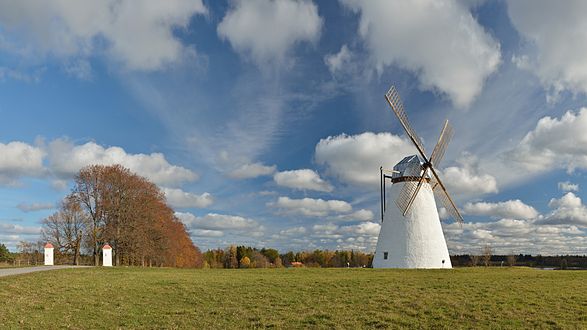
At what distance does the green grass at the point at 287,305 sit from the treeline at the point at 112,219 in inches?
959

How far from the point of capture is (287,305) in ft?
51.5

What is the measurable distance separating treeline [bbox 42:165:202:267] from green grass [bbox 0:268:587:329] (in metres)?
24.4

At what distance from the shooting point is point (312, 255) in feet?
403

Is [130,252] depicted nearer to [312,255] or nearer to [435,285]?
[435,285]

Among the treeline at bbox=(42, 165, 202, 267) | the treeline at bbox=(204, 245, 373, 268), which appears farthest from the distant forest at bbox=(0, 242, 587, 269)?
the treeline at bbox=(42, 165, 202, 267)

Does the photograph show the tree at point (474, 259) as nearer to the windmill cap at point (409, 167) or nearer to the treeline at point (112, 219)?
the windmill cap at point (409, 167)

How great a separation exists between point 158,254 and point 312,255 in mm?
77653

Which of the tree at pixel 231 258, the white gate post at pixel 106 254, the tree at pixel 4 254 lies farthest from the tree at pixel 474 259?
the tree at pixel 4 254

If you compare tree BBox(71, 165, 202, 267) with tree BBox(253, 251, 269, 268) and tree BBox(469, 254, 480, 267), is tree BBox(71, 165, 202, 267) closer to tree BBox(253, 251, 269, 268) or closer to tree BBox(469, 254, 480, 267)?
tree BBox(253, 251, 269, 268)

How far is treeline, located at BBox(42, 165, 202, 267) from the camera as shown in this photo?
45.9 m

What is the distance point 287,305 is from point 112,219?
36.0 metres

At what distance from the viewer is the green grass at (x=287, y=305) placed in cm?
1284

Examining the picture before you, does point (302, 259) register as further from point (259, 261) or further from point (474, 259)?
point (474, 259)

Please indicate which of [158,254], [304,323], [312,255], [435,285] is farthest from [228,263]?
[304,323]
